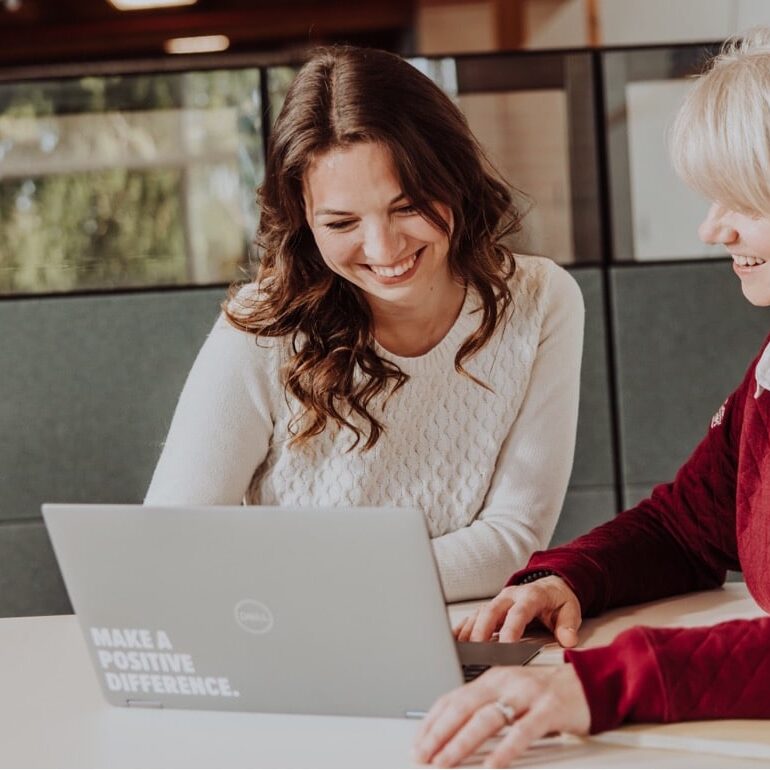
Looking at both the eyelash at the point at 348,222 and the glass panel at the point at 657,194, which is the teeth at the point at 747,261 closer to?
the eyelash at the point at 348,222

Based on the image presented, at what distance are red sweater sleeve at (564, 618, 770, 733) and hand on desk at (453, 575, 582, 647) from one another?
0.67 feet

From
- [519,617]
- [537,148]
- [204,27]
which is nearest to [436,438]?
[519,617]

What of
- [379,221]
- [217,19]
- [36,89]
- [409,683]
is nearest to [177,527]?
[409,683]

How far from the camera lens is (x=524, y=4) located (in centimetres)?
587

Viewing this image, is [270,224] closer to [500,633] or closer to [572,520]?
[500,633]

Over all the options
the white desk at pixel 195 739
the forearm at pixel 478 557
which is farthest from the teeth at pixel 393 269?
the white desk at pixel 195 739

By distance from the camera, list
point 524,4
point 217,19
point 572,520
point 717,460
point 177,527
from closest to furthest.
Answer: point 177,527, point 717,460, point 572,520, point 524,4, point 217,19

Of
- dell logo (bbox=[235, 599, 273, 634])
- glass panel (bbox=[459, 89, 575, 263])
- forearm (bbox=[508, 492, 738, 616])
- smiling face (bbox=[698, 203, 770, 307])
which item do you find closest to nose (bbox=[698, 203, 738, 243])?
smiling face (bbox=[698, 203, 770, 307])

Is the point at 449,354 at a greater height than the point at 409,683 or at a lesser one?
greater

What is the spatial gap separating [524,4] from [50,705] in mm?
5382

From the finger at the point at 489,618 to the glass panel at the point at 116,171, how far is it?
3.79 ft

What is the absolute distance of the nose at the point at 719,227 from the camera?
1127 millimetres

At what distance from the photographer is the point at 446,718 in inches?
32.5

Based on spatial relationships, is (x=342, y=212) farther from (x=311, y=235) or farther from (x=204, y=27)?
(x=204, y=27)
